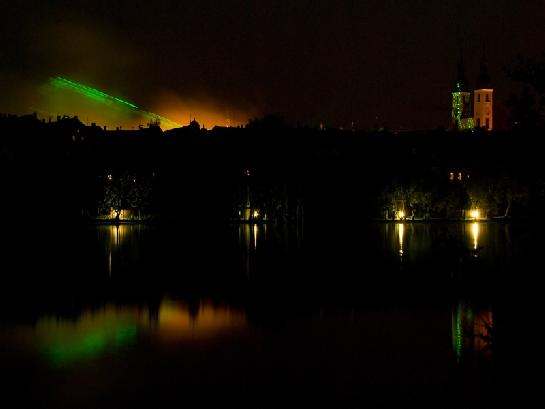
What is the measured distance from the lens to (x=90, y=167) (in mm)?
65938

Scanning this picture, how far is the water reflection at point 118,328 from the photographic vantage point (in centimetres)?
1313

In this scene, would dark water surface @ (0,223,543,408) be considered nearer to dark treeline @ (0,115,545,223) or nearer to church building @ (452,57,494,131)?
dark treeline @ (0,115,545,223)

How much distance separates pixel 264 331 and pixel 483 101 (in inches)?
4000

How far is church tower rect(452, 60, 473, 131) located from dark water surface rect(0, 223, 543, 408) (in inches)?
3592

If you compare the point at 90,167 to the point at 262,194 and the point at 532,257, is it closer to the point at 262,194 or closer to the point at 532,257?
the point at 262,194

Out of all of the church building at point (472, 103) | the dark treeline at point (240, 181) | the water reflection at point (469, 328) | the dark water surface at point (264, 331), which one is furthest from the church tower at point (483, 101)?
the water reflection at point (469, 328)

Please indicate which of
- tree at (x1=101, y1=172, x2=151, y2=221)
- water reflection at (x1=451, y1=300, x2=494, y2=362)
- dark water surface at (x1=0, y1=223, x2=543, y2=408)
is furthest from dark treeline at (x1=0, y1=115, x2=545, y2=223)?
water reflection at (x1=451, y1=300, x2=494, y2=362)

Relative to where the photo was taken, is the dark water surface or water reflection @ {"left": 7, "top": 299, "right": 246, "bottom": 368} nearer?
the dark water surface

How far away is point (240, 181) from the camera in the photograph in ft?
212

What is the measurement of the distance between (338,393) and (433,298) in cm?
768

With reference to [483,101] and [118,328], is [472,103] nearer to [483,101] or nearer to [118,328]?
[483,101]

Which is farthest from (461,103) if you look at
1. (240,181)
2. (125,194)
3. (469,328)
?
(469,328)

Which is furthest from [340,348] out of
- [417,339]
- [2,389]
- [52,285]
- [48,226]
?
[48,226]

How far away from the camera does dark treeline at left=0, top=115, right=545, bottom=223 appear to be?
59.6 meters
